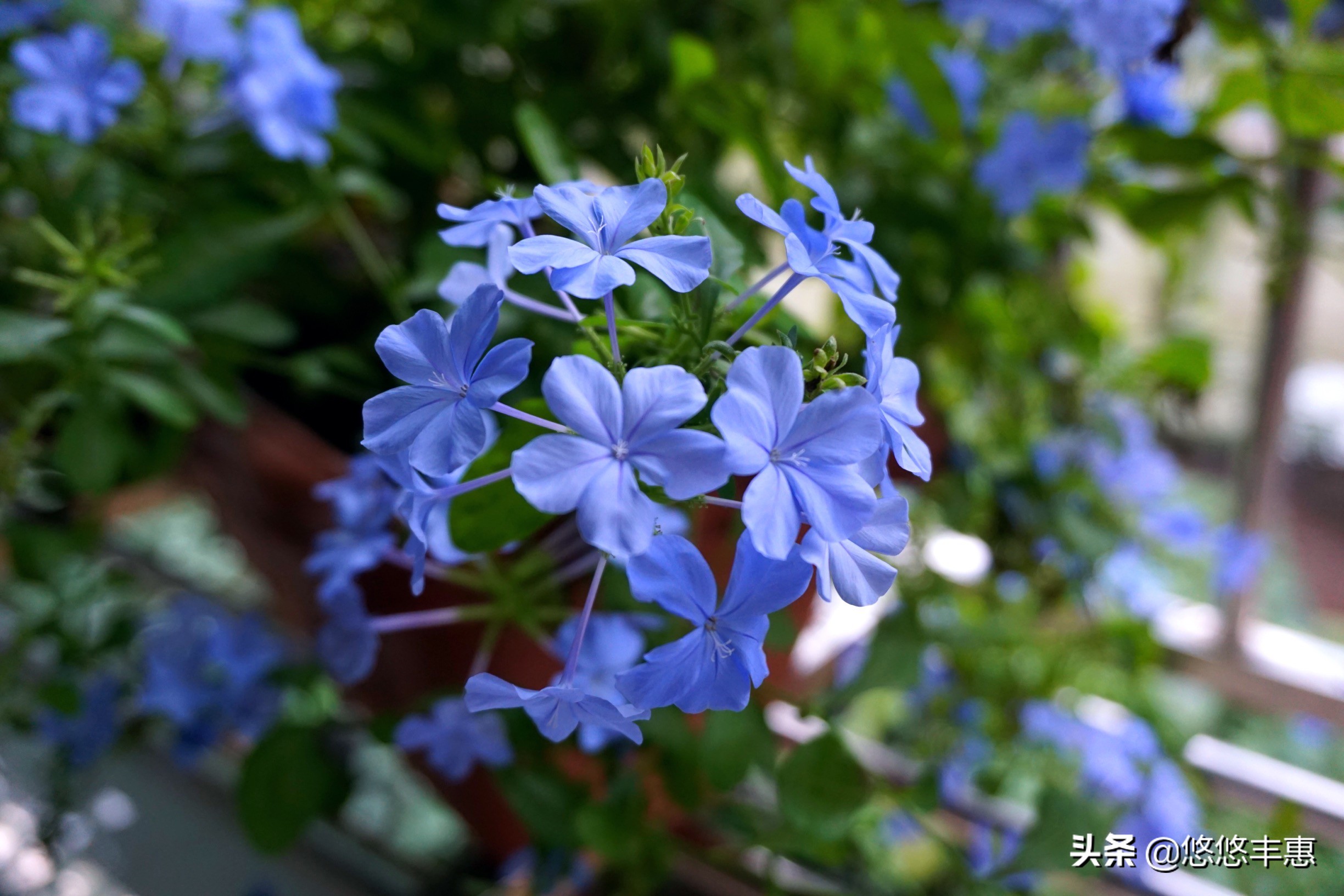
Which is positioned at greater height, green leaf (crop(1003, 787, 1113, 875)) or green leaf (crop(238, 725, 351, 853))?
green leaf (crop(1003, 787, 1113, 875))

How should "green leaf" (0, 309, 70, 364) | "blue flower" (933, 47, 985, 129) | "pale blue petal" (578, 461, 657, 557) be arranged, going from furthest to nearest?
"blue flower" (933, 47, 985, 129) < "green leaf" (0, 309, 70, 364) < "pale blue petal" (578, 461, 657, 557)

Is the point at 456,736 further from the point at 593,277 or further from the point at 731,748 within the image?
the point at 593,277

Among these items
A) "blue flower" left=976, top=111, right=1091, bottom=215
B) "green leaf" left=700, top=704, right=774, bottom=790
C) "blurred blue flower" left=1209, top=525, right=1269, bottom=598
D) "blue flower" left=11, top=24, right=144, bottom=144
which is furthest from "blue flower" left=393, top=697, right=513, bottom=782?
"blurred blue flower" left=1209, top=525, right=1269, bottom=598

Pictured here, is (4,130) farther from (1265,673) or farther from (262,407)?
(1265,673)

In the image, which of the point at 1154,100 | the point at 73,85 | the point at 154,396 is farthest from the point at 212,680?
the point at 1154,100

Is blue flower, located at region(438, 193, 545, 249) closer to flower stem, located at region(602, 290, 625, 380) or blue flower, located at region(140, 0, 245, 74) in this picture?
flower stem, located at region(602, 290, 625, 380)
